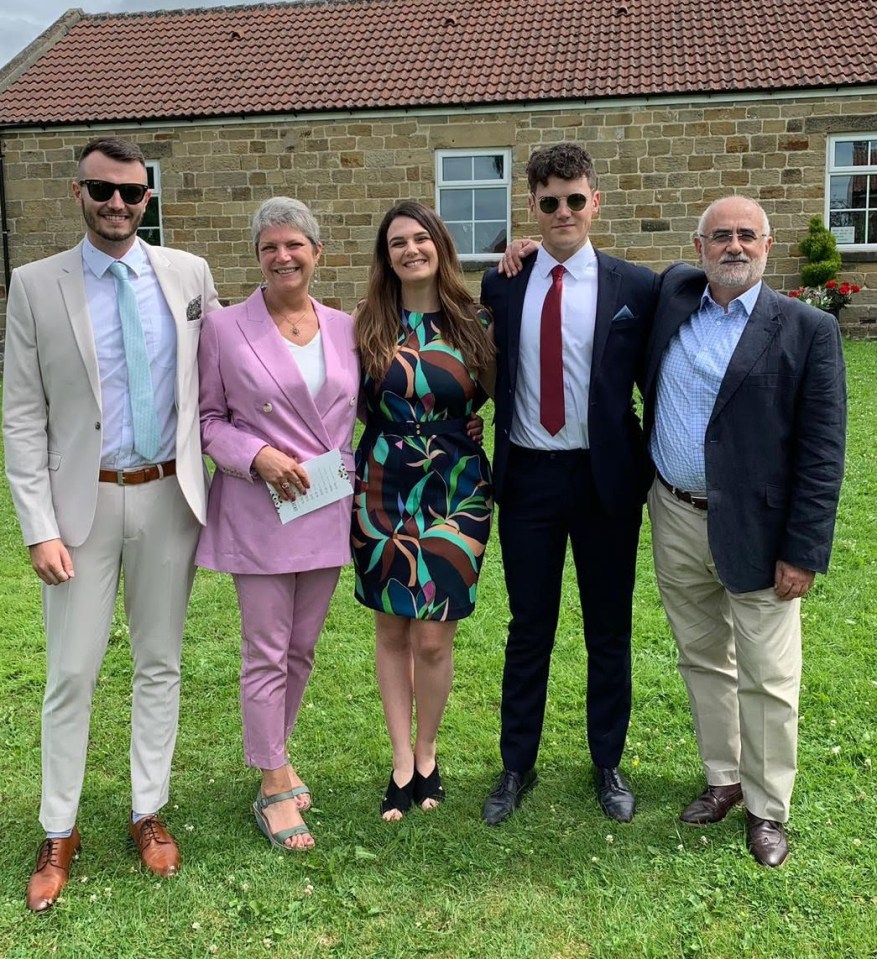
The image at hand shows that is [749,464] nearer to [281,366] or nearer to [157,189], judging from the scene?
[281,366]

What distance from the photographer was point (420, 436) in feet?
10.9

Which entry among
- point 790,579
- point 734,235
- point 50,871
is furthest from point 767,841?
Answer: point 50,871

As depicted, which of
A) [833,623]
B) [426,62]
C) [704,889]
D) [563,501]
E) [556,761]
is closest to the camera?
[704,889]

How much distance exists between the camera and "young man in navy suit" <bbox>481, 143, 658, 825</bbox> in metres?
3.25

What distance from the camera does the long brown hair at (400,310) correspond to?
10.8 ft

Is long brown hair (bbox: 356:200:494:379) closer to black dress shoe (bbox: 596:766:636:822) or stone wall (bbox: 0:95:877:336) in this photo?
black dress shoe (bbox: 596:766:636:822)

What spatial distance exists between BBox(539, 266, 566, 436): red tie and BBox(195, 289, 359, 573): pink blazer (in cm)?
67

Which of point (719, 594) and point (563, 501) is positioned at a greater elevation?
point (563, 501)

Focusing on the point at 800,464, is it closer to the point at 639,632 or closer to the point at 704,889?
the point at 704,889

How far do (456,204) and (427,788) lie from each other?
1272 cm

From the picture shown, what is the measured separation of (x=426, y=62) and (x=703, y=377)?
44.6 feet

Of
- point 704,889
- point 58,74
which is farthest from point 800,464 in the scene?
point 58,74

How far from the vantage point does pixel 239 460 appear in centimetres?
311

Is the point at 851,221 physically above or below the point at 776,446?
above
